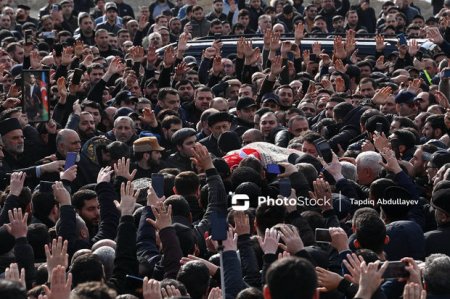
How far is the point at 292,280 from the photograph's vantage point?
6.32m

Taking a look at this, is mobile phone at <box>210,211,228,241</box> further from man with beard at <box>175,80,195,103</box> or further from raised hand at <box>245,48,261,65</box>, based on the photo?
raised hand at <box>245,48,261,65</box>

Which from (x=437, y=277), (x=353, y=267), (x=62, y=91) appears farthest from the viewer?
(x=62, y=91)

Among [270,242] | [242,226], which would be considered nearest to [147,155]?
[242,226]

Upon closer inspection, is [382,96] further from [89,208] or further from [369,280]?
[369,280]

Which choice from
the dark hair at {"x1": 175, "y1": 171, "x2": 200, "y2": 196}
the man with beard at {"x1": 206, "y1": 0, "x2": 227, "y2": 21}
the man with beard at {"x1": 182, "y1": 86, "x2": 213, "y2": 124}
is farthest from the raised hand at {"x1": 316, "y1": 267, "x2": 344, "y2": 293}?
the man with beard at {"x1": 206, "y1": 0, "x2": 227, "y2": 21}

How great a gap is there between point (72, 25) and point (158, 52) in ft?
15.0

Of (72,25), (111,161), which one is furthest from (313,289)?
(72,25)

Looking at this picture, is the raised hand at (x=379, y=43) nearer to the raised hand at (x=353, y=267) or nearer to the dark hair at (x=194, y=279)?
the dark hair at (x=194, y=279)

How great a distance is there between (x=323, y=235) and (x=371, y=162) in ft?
10.2

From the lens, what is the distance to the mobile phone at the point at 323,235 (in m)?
8.80

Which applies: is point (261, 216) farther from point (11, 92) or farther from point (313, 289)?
point (11, 92)

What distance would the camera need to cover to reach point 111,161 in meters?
13.2

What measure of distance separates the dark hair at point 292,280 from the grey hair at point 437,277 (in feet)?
5.03

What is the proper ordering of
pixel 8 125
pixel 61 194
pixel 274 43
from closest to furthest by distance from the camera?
pixel 61 194 < pixel 8 125 < pixel 274 43
